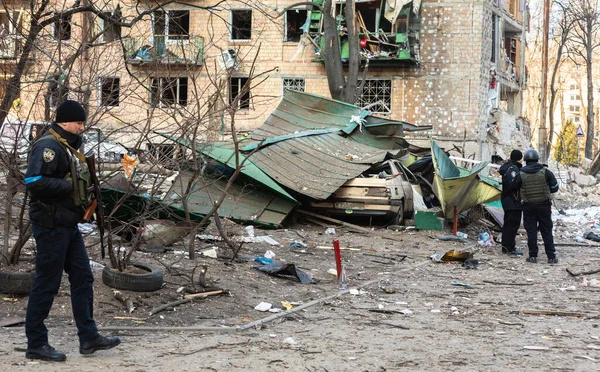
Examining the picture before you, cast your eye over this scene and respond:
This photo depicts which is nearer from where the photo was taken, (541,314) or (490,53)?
(541,314)

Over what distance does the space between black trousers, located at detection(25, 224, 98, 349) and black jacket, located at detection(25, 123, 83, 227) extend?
78mm

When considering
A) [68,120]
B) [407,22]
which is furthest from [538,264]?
[407,22]

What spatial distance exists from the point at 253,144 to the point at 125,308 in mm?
9661

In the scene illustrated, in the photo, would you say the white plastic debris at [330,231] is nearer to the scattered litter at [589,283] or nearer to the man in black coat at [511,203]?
the man in black coat at [511,203]

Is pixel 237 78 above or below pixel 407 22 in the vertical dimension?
below

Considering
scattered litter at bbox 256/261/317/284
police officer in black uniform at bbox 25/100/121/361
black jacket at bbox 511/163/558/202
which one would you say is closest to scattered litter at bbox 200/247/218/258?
scattered litter at bbox 256/261/317/284

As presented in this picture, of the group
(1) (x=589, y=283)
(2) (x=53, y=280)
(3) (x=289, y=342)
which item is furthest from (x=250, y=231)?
(2) (x=53, y=280)

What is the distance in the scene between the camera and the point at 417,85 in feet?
99.7

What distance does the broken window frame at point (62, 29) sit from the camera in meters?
8.27

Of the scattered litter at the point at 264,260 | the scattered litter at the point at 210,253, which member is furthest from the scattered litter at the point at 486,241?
the scattered litter at the point at 210,253

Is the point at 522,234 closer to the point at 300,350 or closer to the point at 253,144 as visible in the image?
the point at 253,144

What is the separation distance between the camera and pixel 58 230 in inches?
209

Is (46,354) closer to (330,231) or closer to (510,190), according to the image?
(510,190)

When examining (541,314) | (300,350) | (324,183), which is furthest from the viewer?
(324,183)
